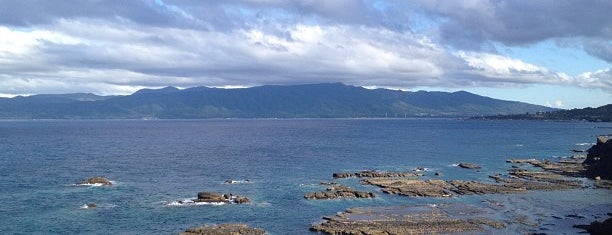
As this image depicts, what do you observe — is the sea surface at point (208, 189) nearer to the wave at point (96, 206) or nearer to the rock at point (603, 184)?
the wave at point (96, 206)

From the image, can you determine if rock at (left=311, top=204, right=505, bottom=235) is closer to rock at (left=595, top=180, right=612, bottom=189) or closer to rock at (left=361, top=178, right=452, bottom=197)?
rock at (left=361, top=178, right=452, bottom=197)

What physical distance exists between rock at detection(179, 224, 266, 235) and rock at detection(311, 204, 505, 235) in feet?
28.6

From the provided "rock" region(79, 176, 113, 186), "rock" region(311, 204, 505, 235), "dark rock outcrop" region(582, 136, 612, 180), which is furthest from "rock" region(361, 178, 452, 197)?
"rock" region(79, 176, 113, 186)

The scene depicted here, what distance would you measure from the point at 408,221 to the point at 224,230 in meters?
27.1

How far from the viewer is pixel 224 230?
7550 cm

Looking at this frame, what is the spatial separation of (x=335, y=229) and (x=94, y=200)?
152ft

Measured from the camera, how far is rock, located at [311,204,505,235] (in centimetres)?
7675

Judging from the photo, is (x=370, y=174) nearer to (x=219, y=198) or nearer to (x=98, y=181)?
(x=219, y=198)

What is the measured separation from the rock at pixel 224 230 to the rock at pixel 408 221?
8728 millimetres

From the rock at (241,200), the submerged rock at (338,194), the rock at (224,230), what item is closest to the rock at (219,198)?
the rock at (241,200)

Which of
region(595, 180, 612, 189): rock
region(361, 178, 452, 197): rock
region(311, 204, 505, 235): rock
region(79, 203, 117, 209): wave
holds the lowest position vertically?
region(79, 203, 117, 209): wave

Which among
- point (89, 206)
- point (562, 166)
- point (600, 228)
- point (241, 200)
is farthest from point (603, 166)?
point (89, 206)

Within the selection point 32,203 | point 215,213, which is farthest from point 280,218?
point 32,203

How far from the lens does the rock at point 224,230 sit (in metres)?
74.4
